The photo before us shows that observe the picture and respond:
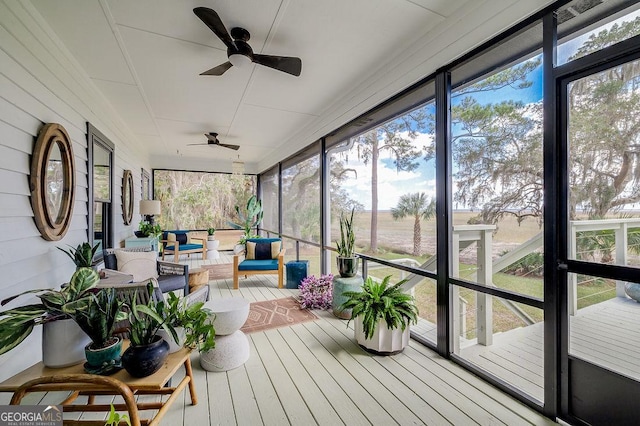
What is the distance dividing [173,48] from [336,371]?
129 inches

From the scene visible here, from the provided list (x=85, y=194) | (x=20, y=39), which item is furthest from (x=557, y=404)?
(x=85, y=194)

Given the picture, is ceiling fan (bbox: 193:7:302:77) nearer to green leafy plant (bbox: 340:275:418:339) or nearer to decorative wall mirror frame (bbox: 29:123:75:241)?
decorative wall mirror frame (bbox: 29:123:75:241)

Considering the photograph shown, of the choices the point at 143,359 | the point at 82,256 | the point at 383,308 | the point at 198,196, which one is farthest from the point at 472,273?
the point at 198,196

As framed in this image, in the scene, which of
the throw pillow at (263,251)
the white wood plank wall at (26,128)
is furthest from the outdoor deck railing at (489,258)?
the white wood plank wall at (26,128)

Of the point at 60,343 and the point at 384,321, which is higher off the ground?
the point at 60,343

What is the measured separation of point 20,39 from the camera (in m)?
1.98

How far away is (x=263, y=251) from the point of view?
195 inches

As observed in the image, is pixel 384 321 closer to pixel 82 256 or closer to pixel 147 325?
pixel 147 325

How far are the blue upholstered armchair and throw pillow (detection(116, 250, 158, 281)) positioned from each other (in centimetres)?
128

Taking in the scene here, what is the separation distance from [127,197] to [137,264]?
90.4 inches

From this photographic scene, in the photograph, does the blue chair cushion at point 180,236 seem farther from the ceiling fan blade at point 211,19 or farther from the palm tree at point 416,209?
the ceiling fan blade at point 211,19

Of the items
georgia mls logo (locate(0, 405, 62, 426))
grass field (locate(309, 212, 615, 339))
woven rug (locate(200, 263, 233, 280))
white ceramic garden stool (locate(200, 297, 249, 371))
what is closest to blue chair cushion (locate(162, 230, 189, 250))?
woven rug (locate(200, 263, 233, 280))

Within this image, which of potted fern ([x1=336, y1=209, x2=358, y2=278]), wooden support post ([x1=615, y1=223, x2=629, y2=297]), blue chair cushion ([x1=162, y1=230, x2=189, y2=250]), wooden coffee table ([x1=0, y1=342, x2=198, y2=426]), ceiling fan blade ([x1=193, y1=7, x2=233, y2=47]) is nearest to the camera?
wooden coffee table ([x1=0, y1=342, x2=198, y2=426])

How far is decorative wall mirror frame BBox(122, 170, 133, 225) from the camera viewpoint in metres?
4.96
